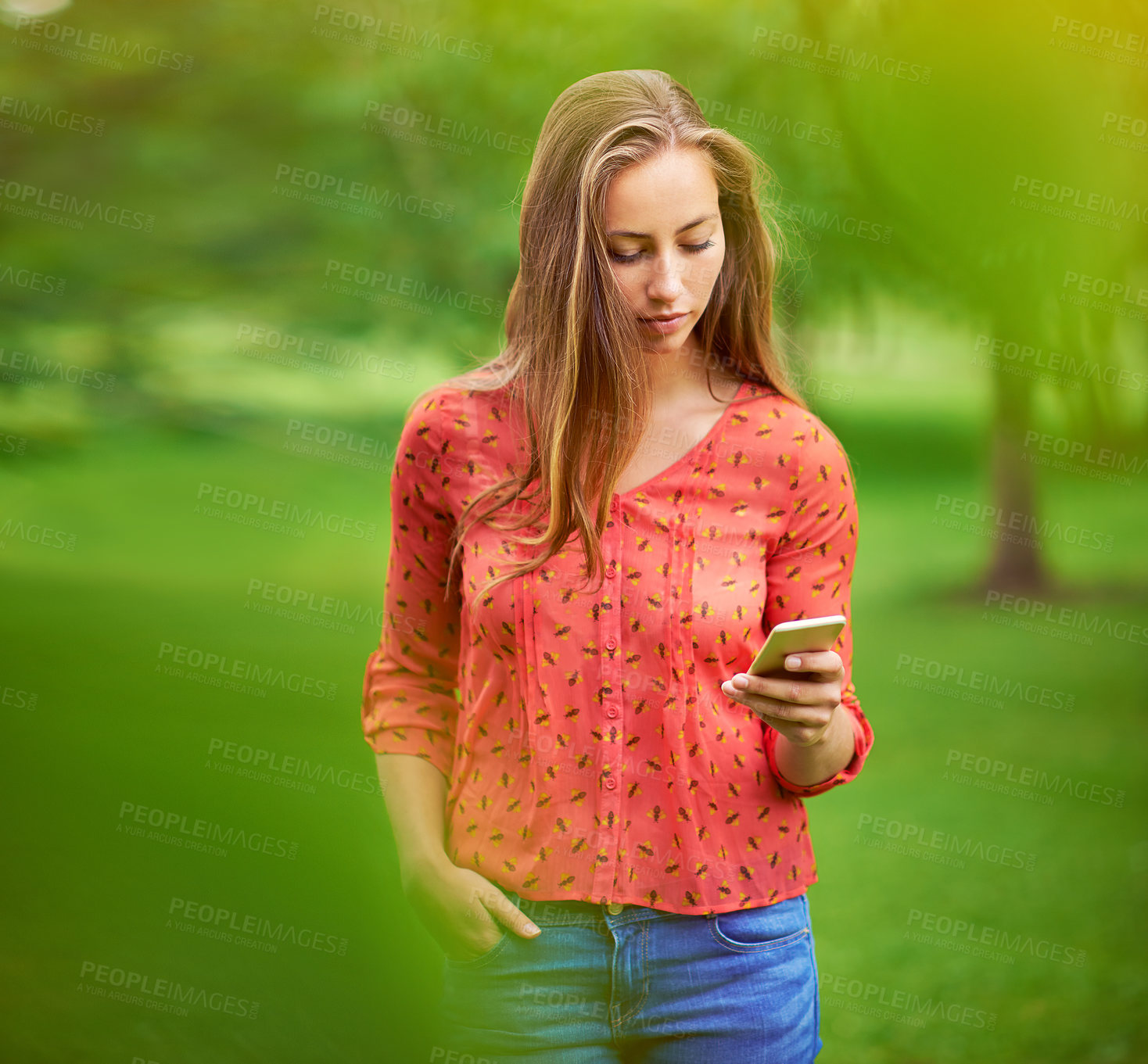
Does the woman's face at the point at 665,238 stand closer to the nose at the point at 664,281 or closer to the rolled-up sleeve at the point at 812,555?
the nose at the point at 664,281

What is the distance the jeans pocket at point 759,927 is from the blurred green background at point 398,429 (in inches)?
55.3

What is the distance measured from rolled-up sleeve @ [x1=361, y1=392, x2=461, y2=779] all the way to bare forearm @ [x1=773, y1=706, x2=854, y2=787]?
381 mm

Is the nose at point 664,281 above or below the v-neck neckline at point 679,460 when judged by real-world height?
above

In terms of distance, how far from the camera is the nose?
3.42 feet

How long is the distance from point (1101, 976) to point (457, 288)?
2432mm

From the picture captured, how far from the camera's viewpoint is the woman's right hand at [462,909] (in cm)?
108

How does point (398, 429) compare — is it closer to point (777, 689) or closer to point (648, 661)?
point (648, 661)

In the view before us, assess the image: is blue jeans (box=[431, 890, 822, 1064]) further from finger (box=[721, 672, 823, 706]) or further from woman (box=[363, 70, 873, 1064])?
finger (box=[721, 672, 823, 706])

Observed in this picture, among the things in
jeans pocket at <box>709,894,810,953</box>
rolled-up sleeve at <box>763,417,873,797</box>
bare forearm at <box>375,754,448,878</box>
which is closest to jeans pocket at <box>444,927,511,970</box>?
bare forearm at <box>375,754,448,878</box>

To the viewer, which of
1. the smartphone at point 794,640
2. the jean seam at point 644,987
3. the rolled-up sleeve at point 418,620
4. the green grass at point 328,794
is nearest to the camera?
the smartphone at point 794,640

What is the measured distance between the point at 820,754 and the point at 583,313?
0.49 metres

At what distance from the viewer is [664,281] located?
1.04m

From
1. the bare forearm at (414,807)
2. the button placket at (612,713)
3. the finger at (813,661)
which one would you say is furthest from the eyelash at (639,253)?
the bare forearm at (414,807)

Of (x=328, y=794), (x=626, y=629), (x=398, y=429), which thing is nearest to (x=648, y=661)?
(x=626, y=629)
